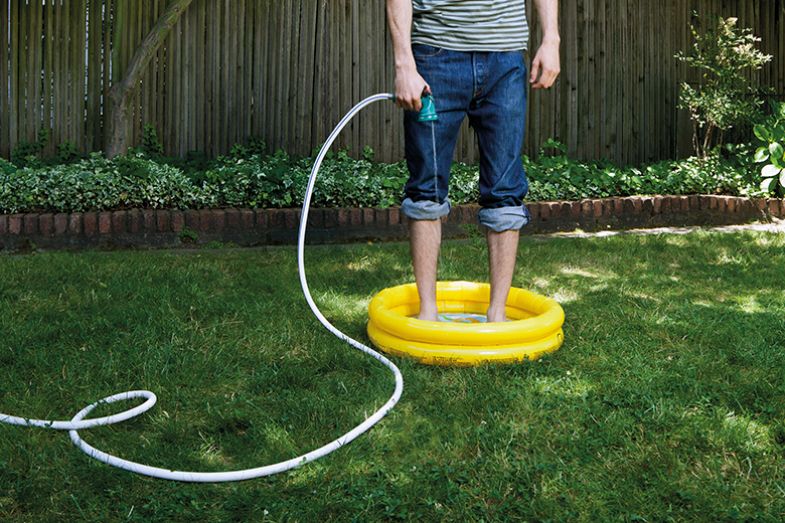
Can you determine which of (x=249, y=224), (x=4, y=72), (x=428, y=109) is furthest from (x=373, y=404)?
(x=4, y=72)

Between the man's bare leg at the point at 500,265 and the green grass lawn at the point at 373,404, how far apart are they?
288mm

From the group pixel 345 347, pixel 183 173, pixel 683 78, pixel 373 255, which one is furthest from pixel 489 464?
pixel 683 78

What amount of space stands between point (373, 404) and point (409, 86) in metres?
1.12

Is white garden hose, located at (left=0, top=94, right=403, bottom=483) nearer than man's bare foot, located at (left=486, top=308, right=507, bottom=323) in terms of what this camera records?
Yes

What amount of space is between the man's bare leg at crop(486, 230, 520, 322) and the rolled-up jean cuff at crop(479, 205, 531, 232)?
1.2 inches

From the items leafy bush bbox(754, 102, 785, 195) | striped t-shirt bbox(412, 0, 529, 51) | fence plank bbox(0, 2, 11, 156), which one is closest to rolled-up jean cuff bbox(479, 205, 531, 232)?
striped t-shirt bbox(412, 0, 529, 51)

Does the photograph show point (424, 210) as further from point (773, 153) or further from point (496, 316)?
point (773, 153)

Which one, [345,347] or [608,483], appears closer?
[608,483]

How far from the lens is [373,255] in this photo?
4.82 meters

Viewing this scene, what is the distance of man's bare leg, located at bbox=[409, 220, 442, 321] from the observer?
3.14 meters

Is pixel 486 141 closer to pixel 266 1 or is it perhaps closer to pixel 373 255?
pixel 373 255

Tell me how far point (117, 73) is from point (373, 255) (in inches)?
108

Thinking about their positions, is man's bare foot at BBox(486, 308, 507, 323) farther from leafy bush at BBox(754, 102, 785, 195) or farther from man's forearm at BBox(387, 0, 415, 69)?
leafy bush at BBox(754, 102, 785, 195)

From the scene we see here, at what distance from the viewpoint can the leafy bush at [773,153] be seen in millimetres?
6488
